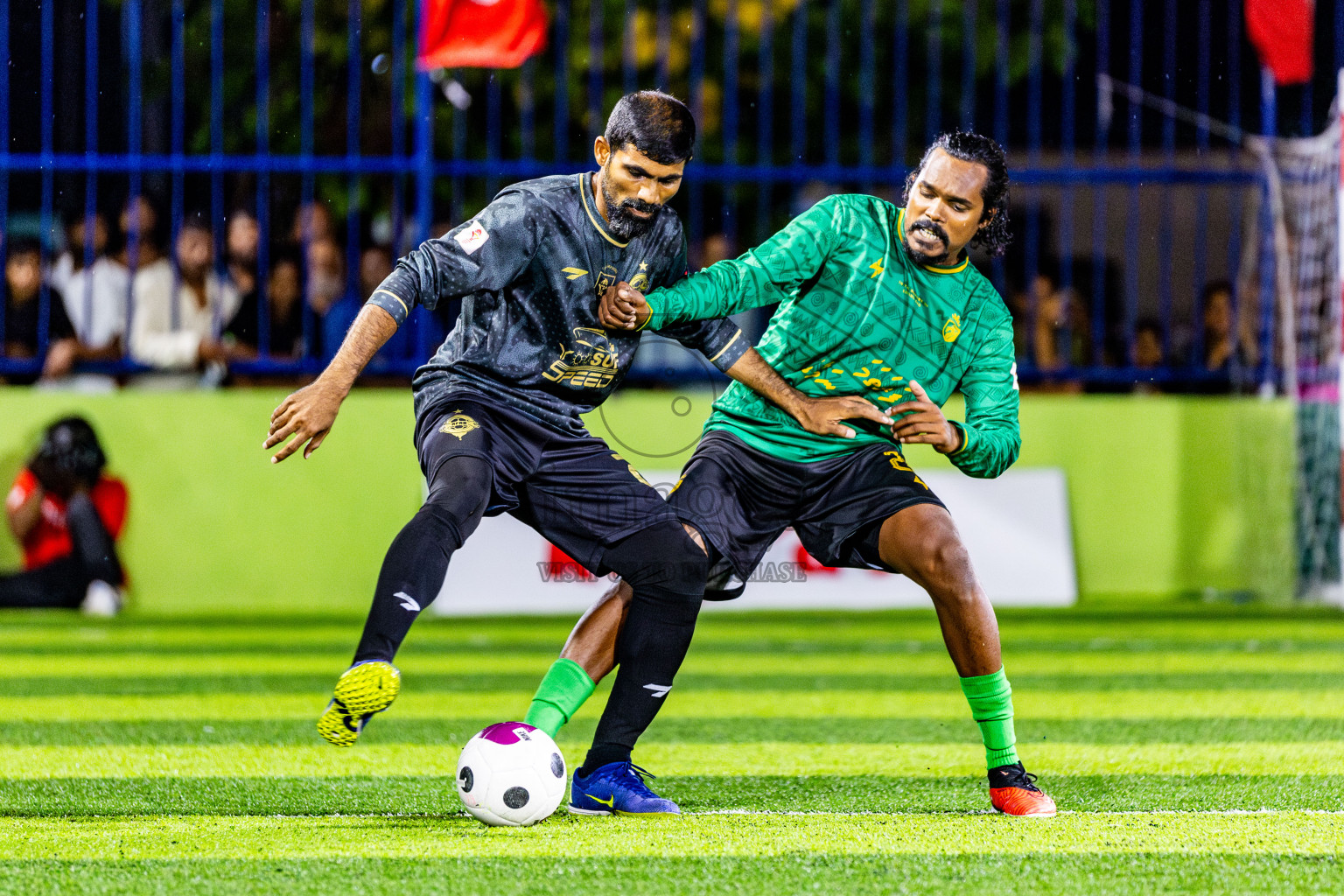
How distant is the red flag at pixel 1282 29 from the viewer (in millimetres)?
10117

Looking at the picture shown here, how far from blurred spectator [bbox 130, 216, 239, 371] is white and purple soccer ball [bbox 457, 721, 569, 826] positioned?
6318 mm

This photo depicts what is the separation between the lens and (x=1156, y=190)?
13.9 meters

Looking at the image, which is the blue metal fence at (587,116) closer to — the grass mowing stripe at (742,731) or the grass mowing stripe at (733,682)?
the grass mowing stripe at (733,682)

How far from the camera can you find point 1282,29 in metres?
10.1

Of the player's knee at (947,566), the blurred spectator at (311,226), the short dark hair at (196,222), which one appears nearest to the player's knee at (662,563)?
the player's knee at (947,566)

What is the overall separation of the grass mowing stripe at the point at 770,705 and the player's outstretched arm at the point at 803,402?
6.20 ft

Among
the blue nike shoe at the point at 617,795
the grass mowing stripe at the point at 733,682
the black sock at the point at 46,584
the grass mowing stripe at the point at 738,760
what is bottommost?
the black sock at the point at 46,584

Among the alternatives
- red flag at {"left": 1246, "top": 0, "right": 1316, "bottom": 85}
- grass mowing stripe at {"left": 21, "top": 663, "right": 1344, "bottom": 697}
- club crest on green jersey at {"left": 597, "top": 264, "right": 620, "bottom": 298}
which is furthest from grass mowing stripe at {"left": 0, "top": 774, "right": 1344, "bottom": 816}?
red flag at {"left": 1246, "top": 0, "right": 1316, "bottom": 85}

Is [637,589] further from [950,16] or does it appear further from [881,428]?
[950,16]

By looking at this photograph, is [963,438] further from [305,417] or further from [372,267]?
[372,267]

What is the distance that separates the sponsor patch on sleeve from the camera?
13.4ft

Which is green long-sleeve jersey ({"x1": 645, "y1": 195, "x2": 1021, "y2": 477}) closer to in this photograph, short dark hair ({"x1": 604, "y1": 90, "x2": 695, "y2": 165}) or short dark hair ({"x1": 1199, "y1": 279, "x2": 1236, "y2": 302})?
short dark hair ({"x1": 604, "y1": 90, "x2": 695, "y2": 165})

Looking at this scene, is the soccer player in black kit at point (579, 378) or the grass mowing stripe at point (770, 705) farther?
the grass mowing stripe at point (770, 705)

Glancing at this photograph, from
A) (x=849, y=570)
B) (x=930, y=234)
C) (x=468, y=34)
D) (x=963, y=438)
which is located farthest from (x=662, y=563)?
(x=468, y=34)
